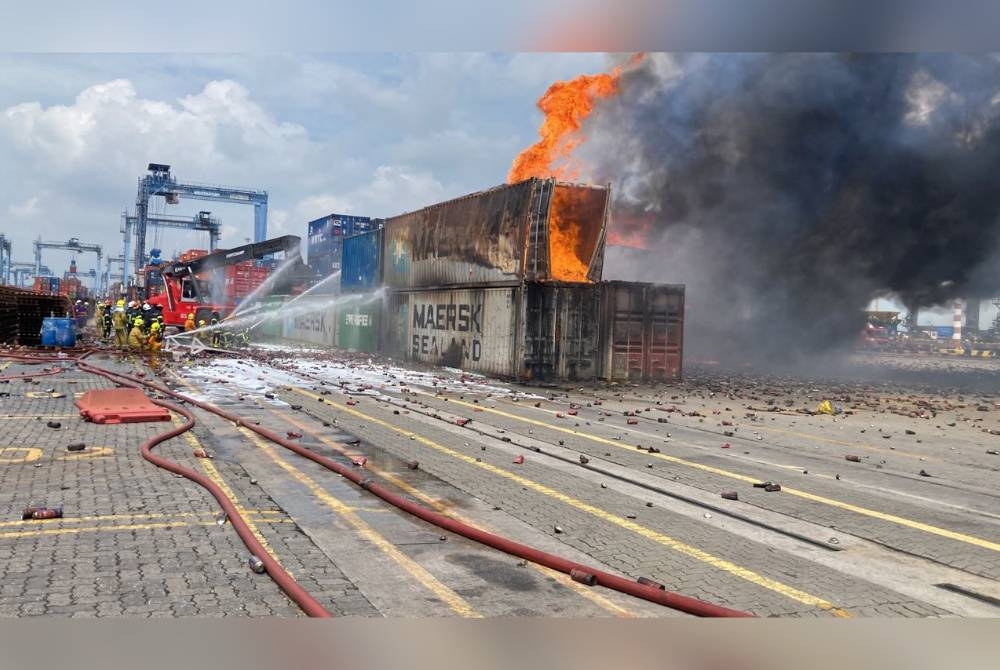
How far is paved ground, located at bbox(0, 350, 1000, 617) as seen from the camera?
200 inches

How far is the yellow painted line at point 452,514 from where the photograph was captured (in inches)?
195

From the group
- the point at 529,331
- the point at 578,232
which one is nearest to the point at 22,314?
the point at 529,331

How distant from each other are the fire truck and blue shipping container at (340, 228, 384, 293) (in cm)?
532

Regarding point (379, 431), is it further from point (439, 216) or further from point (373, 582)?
point (439, 216)

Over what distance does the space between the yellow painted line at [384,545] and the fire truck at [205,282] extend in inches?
1232

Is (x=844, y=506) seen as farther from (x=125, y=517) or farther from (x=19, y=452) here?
(x=19, y=452)

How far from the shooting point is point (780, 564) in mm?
6012

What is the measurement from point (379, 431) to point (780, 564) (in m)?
7.61

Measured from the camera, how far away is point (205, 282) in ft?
131

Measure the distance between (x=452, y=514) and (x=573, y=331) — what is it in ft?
50.4

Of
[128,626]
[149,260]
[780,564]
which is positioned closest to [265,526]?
[128,626]

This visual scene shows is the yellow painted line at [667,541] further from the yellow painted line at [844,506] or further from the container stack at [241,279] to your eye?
the container stack at [241,279]

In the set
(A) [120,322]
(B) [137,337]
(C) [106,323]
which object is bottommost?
(B) [137,337]

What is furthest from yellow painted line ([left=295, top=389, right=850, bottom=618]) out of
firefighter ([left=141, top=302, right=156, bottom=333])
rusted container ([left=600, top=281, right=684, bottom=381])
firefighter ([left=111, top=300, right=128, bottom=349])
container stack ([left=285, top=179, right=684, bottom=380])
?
firefighter ([left=111, top=300, right=128, bottom=349])
